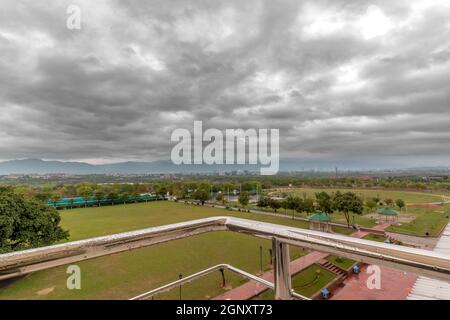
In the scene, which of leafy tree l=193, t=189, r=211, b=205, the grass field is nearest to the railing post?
the grass field

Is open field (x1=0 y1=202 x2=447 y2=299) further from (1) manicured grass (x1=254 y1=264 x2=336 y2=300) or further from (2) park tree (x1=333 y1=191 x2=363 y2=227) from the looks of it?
(2) park tree (x1=333 y1=191 x2=363 y2=227)

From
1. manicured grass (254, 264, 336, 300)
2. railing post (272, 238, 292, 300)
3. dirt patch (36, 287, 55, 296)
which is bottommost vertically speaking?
manicured grass (254, 264, 336, 300)

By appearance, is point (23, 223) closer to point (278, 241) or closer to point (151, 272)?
point (151, 272)

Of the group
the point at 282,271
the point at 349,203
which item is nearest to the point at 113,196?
the point at 349,203

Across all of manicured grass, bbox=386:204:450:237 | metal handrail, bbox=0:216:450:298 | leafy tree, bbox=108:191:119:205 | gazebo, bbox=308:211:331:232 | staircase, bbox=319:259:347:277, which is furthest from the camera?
leafy tree, bbox=108:191:119:205

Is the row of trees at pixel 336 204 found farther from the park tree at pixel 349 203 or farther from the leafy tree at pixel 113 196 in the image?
the leafy tree at pixel 113 196
